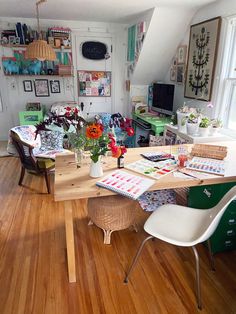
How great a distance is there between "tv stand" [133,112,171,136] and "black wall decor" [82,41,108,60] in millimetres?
1458

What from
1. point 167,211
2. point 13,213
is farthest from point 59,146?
point 167,211

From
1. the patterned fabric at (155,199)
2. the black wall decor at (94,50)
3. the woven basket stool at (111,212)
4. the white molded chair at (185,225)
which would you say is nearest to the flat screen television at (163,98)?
the black wall decor at (94,50)

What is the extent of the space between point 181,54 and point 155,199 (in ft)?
8.27

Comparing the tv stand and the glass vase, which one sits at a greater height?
the glass vase

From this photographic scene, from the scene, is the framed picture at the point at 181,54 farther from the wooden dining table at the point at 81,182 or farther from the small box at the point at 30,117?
the small box at the point at 30,117

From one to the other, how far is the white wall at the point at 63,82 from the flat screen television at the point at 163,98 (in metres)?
1.05

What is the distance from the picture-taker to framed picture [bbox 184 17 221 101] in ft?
9.59

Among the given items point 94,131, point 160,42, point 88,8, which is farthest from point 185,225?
point 88,8

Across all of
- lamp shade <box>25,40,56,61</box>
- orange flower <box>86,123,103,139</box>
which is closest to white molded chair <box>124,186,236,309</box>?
orange flower <box>86,123,103,139</box>

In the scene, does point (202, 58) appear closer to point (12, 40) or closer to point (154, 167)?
point (154, 167)

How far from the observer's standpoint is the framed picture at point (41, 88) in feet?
→ 15.2

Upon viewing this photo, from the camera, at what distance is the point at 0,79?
450 cm

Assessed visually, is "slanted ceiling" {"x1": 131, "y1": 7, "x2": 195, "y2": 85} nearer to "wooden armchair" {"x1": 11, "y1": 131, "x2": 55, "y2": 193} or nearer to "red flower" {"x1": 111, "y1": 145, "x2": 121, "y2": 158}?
"wooden armchair" {"x1": 11, "y1": 131, "x2": 55, "y2": 193}

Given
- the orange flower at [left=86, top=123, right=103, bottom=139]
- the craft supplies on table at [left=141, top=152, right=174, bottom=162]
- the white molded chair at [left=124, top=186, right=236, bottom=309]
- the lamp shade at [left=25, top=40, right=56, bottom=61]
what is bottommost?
the white molded chair at [left=124, top=186, right=236, bottom=309]
